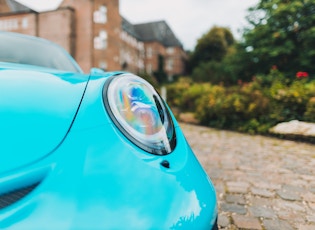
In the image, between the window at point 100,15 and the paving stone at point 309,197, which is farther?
the window at point 100,15

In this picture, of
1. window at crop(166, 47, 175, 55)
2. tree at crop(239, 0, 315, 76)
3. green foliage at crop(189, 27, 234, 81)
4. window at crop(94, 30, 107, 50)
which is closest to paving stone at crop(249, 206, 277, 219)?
tree at crop(239, 0, 315, 76)

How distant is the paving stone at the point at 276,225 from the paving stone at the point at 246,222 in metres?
0.05

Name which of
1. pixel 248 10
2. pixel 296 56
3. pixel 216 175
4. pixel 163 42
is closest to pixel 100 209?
pixel 216 175

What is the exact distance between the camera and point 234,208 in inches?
84.7

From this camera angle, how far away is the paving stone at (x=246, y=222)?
72.0 inches

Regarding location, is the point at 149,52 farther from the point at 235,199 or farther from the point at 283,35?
the point at 235,199

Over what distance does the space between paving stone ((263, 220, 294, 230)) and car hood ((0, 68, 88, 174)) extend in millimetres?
1601

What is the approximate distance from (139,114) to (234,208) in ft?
5.18

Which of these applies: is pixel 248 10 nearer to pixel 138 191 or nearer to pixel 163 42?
pixel 138 191

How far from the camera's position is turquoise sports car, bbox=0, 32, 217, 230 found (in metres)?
0.71

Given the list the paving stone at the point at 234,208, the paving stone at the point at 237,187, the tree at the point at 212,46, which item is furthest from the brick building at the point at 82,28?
the paving stone at the point at 234,208

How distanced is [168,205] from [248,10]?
1709cm

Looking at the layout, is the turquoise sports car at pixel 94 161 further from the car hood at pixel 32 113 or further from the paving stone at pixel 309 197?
the paving stone at pixel 309 197

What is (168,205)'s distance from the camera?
79 centimetres
